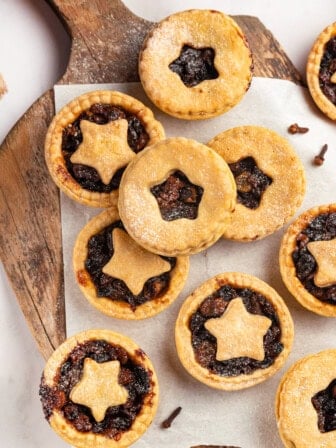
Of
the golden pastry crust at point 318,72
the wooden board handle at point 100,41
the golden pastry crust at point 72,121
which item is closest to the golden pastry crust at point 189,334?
the golden pastry crust at point 72,121

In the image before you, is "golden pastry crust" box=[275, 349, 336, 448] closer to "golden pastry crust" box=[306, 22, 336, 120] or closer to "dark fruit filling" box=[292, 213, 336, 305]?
"dark fruit filling" box=[292, 213, 336, 305]

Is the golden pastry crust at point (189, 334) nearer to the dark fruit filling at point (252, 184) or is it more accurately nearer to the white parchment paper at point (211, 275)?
the white parchment paper at point (211, 275)

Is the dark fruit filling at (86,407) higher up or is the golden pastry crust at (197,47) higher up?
the golden pastry crust at (197,47)

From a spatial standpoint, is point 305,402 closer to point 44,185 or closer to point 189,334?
point 189,334

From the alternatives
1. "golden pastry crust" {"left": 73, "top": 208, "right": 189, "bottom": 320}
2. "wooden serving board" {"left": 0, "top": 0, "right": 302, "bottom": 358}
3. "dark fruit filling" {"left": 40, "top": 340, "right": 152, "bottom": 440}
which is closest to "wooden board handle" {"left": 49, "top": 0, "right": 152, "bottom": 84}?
"wooden serving board" {"left": 0, "top": 0, "right": 302, "bottom": 358}

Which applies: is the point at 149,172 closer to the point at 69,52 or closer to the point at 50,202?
the point at 50,202

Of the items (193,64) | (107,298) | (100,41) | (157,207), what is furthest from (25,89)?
(107,298)

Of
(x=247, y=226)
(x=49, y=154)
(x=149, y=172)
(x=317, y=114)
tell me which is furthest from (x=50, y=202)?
(x=317, y=114)
